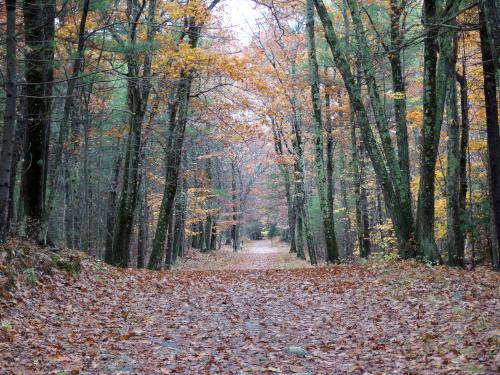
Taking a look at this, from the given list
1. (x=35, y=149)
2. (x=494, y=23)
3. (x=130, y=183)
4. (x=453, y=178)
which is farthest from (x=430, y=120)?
(x=35, y=149)

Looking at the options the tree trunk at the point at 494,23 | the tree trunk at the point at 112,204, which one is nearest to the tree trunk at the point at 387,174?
the tree trunk at the point at 494,23

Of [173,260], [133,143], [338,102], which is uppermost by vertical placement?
[338,102]

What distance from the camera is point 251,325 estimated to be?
8.05m

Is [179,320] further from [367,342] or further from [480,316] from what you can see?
[480,316]

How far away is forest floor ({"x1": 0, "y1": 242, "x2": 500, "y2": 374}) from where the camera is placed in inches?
223

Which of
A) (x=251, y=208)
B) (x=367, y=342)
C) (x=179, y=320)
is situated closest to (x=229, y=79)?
(x=179, y=320)

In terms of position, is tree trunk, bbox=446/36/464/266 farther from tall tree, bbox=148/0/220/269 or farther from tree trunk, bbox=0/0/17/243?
tree trunk, bbox=0/0/17/243

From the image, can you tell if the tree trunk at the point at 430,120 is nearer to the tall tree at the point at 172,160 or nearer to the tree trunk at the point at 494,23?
the tree trunk at the point at 494,23

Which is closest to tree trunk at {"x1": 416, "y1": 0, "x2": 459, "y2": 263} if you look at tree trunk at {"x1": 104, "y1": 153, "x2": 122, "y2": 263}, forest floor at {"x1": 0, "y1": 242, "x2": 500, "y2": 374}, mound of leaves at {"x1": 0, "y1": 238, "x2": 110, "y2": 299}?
forest floor at {"x1": 0, "y1": 242, "x2": 500, "y2": 374}

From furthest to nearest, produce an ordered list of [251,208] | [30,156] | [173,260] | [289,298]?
1. [251,208]
2. [173,260]
3. [30,156]
4. [289,298]

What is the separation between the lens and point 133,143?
50.6ft

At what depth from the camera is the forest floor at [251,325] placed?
5.67 meters

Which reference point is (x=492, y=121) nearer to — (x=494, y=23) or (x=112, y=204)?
(x=494, y=23)

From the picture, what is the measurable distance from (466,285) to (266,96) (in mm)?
10863
